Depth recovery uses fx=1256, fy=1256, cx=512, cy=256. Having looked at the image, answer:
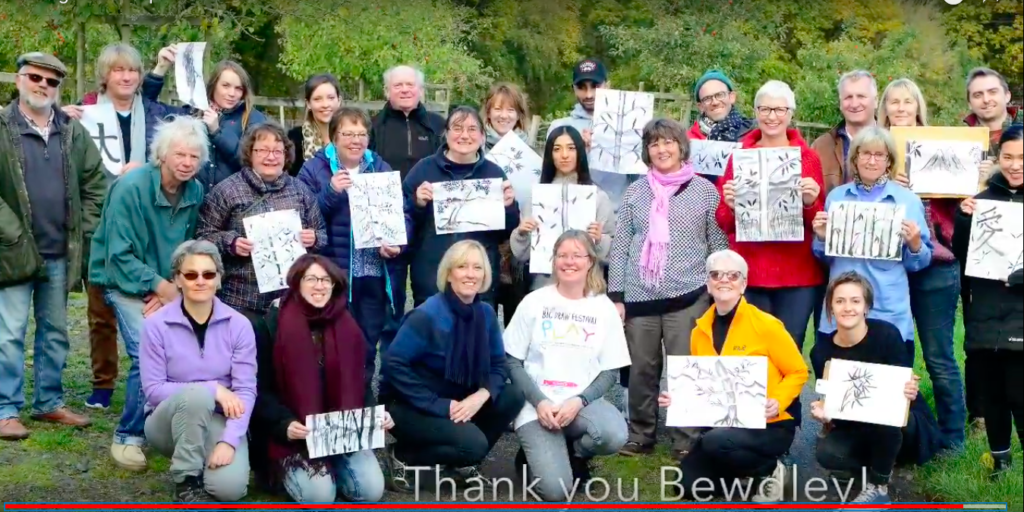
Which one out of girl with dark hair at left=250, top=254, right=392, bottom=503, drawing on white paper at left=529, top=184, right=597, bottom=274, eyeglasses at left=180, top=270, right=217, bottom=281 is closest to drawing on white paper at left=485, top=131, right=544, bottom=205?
drawing on white paper at left=529, top=184, right=597, bottom=274

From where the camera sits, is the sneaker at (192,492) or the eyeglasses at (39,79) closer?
the sneaker at (192,492)

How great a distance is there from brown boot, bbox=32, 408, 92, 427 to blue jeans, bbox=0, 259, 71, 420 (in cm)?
3

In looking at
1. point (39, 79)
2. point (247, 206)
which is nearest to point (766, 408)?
point (247, 206)

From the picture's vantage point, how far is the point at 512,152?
764cm

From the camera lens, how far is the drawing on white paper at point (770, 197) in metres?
6.73

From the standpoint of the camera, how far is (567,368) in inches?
253

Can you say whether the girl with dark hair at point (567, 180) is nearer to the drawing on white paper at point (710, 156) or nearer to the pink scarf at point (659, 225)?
the pink scarf at point (659, 225)

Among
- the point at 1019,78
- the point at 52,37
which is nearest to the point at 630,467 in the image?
the point at 52,37

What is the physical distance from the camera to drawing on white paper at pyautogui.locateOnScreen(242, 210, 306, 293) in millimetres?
6621

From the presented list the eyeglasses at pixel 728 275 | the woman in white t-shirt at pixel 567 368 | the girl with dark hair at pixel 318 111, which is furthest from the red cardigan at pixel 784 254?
the girl with dark hair at pixel 318 111

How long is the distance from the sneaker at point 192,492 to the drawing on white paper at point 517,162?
8.74 ft

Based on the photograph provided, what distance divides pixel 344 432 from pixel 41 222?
2.29m

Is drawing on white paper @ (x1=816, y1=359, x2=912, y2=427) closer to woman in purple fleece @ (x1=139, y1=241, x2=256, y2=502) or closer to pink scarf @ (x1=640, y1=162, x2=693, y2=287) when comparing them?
pink scarf @ (x1=640, y1=162, x2=693, y2=287)

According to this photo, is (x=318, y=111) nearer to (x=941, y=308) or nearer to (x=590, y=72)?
(x=590, y=72)
